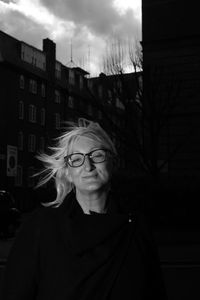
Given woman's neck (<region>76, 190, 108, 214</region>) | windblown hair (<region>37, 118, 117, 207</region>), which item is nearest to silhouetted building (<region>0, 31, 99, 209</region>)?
windblown hair (<region>37, 118, 117, 207</region>)

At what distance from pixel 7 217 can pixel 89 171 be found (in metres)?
20.4

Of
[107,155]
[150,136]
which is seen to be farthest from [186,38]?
[107,155]

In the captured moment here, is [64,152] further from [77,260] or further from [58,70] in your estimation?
[58,70]

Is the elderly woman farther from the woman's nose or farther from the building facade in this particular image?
the building facade

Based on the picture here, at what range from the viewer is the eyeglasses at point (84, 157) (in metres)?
2.29

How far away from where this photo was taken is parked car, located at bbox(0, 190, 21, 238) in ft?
71.4

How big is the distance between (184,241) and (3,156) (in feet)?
90.7

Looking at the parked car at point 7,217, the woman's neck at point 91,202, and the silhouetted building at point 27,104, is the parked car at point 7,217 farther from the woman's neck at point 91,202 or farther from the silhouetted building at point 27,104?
the silhouetted building at point 27,104

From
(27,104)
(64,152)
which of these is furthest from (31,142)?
(64,152)

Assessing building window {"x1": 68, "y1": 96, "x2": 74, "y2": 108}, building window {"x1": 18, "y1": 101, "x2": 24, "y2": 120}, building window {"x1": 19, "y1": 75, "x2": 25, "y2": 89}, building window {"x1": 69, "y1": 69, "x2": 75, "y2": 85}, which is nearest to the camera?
building window {"x1": 18, "y1": 101, "x2": 24, "y2": 120}

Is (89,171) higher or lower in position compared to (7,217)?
higher

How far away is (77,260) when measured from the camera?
2029 millimetres

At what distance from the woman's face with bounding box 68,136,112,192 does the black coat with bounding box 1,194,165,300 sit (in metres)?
0.14

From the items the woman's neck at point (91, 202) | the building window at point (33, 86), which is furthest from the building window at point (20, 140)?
the woman's neck at point (91, 202)
